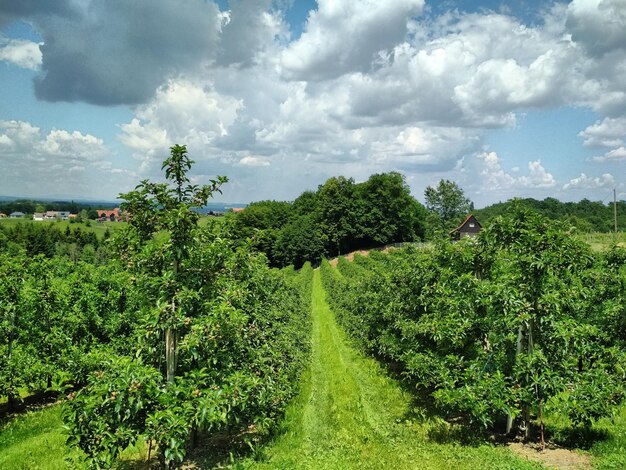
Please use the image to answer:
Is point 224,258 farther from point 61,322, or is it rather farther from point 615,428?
point 61,322

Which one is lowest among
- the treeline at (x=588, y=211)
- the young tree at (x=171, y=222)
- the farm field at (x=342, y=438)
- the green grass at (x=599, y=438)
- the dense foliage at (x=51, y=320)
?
the farm field at (x=342, y=438)

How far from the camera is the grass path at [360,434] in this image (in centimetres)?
945

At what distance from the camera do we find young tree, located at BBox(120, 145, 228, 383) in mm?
7324

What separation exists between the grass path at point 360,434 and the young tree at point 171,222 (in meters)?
4.10

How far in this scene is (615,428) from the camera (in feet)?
33.8

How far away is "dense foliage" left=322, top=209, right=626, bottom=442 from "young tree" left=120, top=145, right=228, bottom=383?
6246mm

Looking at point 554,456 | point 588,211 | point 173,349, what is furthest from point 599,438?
point 588,211

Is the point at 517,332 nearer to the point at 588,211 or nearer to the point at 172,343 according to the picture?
the point at 172,343

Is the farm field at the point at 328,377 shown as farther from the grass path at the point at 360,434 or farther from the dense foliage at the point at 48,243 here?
the dense foliage at the point at 48,243

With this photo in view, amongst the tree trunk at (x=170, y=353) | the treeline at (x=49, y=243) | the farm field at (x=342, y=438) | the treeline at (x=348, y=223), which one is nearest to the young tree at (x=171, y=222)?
the tree trunk at (x=170, y=353)

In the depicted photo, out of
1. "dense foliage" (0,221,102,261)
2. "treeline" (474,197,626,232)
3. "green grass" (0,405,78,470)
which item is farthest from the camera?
"treeline" (474,197,626,232)

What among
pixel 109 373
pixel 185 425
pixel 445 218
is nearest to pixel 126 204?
pixel 109 373

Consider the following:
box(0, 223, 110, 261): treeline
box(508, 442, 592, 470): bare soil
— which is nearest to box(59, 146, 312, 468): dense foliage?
box(508, 442, 592, 470): bare soil

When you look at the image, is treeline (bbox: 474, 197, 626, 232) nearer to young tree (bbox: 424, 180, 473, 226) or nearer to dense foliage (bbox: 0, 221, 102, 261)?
young tree (bbox: 424, 180, 473, 226)
